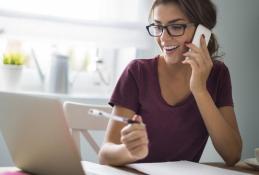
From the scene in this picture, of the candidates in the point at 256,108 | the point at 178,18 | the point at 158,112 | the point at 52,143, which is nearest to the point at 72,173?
the point at 52,143

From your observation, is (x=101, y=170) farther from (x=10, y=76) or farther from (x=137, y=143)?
(x=10, y=76)

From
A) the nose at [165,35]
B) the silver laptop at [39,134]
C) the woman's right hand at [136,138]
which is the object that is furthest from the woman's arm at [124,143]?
the nose at [165,35]

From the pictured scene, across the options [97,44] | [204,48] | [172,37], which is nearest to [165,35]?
[172,37]

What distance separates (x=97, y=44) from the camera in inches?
90.7

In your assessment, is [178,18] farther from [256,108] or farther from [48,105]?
[48,105]

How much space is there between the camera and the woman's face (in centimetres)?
155

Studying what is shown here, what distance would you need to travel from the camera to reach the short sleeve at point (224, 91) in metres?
1.62

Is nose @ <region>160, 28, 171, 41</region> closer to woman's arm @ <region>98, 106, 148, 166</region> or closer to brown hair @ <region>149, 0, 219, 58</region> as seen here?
brown hair @ <region>149, 0, 219, 58</region>

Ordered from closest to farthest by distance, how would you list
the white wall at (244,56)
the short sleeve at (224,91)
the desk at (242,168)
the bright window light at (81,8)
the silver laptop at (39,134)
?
the silver laptop at (39,134) < the desk at (242,168) < the short sleeve at (224,91) < the white wall at (244,56) < the bright window light at (81,8)

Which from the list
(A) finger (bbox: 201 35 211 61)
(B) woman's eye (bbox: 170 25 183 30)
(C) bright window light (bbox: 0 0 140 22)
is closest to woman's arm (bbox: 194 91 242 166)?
(A) finger (bbox: 201 35 211 61)

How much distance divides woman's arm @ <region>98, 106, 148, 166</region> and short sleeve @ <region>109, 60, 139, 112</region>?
0.02m

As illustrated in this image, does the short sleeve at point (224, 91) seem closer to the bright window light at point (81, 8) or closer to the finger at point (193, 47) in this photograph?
the finger at point (193, 47)

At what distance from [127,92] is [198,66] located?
25 cm

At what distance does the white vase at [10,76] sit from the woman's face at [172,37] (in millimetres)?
806
